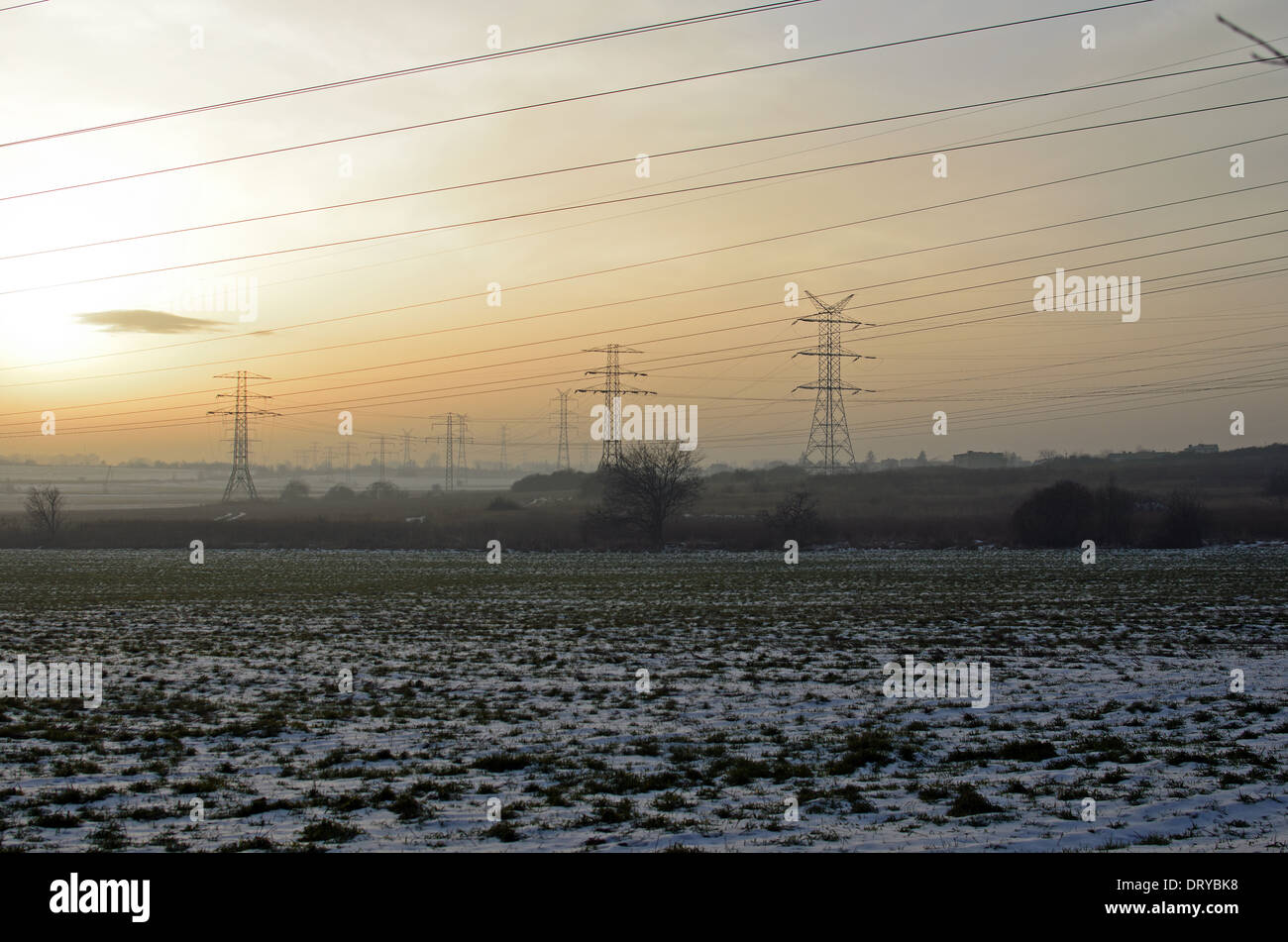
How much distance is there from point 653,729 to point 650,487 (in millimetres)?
56591

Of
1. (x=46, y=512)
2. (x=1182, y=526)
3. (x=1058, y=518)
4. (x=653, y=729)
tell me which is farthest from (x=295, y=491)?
(x=653, y=729)

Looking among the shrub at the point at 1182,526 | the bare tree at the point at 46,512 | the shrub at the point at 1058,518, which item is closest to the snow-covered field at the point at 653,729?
the shrub at the point at 1058,518

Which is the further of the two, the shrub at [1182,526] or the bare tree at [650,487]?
the bare tree at [650,487]

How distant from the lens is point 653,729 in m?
12.9

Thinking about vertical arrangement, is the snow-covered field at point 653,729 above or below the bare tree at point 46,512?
below

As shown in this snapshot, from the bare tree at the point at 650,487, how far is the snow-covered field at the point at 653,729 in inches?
1528

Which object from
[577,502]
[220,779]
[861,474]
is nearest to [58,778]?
[220,779]

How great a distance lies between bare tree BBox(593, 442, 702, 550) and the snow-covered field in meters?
38.8

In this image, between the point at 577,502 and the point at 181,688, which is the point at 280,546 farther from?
the point at 181,688

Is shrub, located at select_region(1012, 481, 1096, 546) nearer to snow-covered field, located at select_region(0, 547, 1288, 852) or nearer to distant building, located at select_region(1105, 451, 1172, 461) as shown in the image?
snow-covered field, located at select_region(0, 547, 1288, 852)

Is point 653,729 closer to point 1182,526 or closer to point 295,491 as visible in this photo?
point 1182,526

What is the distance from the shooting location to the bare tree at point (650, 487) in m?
69.4

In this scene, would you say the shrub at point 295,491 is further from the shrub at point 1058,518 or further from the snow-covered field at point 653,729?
the snow-covered field at point 653,729

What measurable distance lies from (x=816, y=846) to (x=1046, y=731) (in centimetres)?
607
